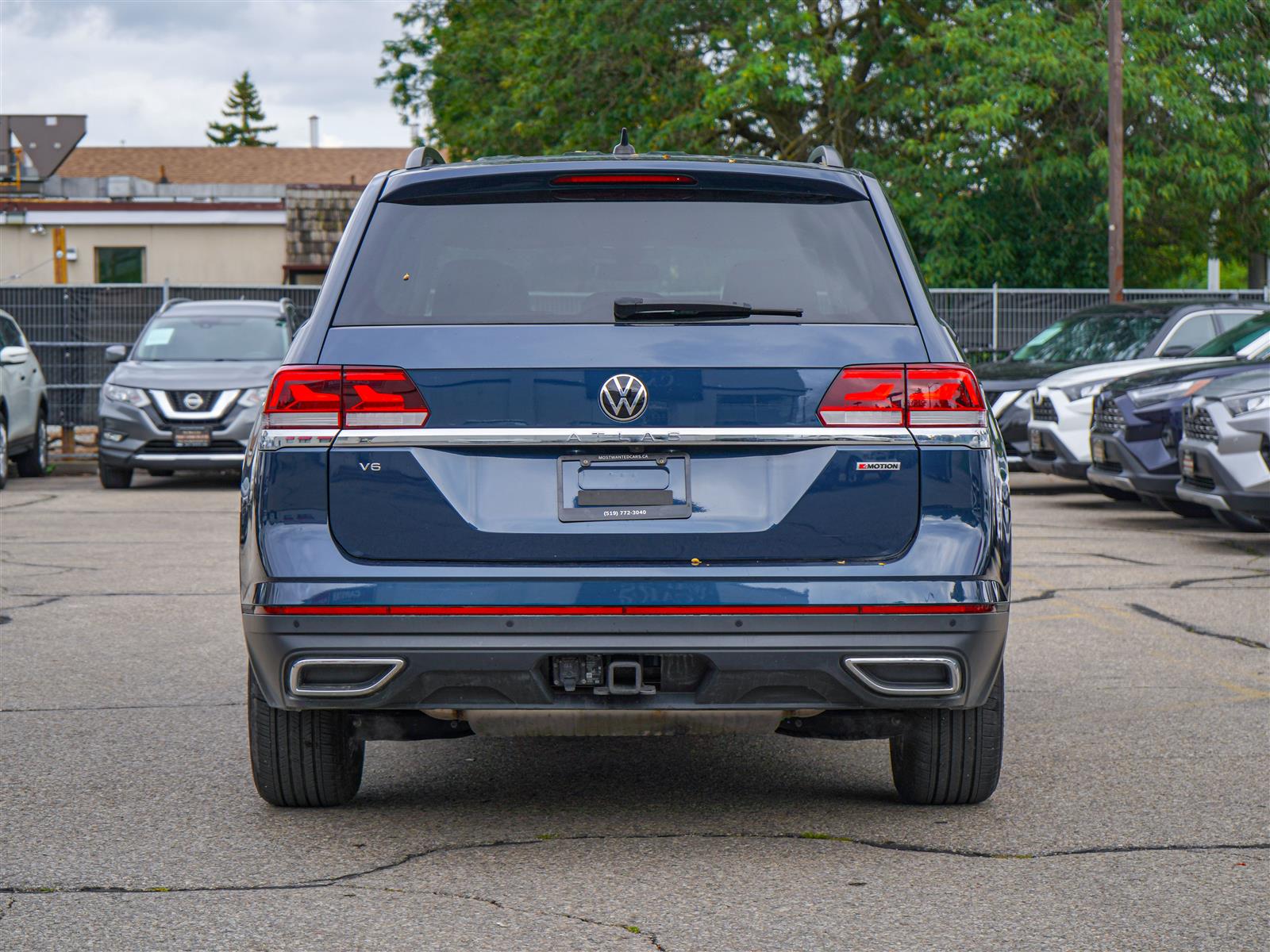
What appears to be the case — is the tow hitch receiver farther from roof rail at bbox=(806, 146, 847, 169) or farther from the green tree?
the green tree

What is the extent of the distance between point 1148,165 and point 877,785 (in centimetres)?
2130

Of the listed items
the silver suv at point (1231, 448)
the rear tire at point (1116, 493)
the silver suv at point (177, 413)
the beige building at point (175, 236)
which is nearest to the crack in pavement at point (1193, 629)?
the silver suv at point (1231, 448)

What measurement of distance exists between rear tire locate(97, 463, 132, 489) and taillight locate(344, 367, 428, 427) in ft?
44.7

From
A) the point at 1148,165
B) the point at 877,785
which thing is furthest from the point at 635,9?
the point at 877,785

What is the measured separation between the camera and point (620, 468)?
4.33m

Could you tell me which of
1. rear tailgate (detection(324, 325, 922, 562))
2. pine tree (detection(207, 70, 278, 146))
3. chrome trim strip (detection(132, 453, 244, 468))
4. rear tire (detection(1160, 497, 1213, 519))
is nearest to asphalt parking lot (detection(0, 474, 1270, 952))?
rear tailgate (detection(324, 325, 922, 562))

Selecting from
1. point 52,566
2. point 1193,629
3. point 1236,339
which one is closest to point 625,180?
point 1193,629

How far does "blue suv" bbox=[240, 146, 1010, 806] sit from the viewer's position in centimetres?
429

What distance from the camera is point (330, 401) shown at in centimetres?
438

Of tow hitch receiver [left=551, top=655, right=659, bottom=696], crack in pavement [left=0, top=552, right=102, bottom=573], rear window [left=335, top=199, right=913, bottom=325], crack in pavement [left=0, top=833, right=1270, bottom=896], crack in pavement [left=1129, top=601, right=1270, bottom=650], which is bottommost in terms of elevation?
crack in pavement [left=1129, top=601, right=1270, bottom=650]

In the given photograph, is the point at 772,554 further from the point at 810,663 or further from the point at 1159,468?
the point at 1159,468

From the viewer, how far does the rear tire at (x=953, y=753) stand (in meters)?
4.84

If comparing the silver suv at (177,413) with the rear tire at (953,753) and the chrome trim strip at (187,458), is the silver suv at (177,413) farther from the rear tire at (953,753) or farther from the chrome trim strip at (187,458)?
the rear tire at (953,753)

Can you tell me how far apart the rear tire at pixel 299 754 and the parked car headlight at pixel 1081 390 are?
11583mm
